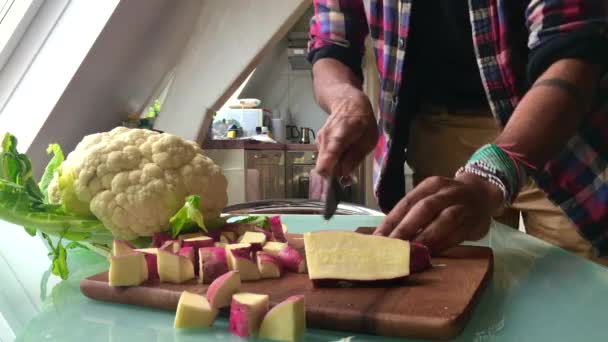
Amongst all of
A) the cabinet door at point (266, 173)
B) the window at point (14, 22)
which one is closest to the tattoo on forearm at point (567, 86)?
the window at point (14, 22)

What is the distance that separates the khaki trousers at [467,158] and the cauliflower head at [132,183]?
0.52 metres

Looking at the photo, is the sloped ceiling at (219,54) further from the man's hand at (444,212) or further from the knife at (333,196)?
the man's hand at (444,212)

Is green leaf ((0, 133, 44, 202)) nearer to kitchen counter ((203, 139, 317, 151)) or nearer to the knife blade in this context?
the knife blade

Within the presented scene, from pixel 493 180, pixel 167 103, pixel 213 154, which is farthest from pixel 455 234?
pixel 213 154

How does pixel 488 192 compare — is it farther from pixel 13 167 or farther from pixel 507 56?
pixel 13 167

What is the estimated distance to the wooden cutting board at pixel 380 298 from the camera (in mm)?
507

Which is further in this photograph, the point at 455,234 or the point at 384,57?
the point at 384,57

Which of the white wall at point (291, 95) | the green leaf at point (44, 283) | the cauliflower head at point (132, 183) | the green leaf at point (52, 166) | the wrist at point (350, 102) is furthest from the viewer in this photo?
the white wall at point (291, 95)

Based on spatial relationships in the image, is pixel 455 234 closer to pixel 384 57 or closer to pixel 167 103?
pixel 384 57

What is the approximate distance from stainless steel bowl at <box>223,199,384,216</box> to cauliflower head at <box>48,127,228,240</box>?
1.50 ft

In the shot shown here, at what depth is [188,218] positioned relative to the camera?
738 millimetres

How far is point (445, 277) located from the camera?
0.63m

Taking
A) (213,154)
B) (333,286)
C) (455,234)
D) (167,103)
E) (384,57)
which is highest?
(384,57)

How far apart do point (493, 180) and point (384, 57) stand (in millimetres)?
465
